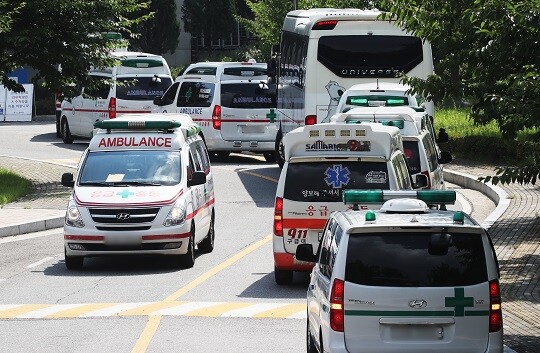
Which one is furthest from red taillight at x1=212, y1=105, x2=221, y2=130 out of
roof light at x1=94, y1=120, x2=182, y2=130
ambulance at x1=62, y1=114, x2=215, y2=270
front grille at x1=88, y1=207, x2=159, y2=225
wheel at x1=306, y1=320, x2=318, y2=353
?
wheel at x1=306, y1=320, x2=318, y2=353

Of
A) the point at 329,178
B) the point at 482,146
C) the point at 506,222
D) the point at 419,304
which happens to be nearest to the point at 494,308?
the point at 419,304

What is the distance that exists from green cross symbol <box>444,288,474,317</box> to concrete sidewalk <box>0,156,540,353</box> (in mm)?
2230

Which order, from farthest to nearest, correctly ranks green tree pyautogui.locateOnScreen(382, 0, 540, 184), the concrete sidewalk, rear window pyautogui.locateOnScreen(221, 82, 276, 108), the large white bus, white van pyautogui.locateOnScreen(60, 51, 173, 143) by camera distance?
white van pyautogui.locateOnScreen(60, 51, 173, 143) → rear window pyautogui.locateOnScreen(221, 82, 276, 108) → the large white bus → the concrete sidewalk → green tree pyautogui.locateOnScreen(382, 0, 540, 184)

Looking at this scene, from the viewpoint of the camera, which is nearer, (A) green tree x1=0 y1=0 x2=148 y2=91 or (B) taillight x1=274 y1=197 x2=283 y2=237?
(B) taillight x1=274 y1=197 x2=283 y2=237

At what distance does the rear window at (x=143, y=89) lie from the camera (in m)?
39.5

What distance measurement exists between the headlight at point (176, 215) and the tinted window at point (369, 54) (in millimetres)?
10735

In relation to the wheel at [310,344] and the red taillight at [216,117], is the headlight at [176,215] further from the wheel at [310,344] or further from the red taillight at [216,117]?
the red taillight at [216,117]

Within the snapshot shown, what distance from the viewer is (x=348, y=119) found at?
22016 millimetres

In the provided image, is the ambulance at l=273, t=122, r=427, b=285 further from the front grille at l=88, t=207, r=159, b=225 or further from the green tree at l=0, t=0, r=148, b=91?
the green tree at l=0, t=0, r=148, b=91

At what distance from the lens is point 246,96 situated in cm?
3550

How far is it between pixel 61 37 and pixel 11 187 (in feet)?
11.9

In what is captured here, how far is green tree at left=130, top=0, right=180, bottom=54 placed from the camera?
68938 millimetres

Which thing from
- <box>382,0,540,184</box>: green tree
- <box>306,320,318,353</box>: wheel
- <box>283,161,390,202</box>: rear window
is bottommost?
<box>306,320,318,353</box>: wheel

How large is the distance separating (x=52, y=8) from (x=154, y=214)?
11.6 meters
